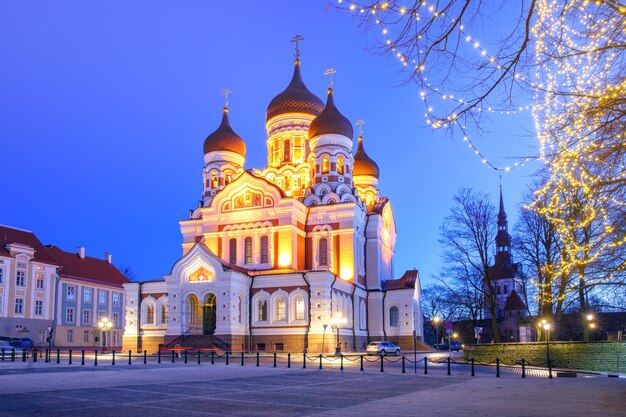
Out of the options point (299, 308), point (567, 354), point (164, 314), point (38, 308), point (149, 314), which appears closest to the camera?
point (567, 354)

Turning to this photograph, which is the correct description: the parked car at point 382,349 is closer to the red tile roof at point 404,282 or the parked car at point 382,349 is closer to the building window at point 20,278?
the red tile roof at point 404,282

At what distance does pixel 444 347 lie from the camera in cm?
7962

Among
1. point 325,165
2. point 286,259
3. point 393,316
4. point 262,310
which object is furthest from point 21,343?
point 393,316

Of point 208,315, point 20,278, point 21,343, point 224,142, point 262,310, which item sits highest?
point 224,142

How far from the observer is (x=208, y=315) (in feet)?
156

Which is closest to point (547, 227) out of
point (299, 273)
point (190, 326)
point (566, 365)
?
point (566, 365)

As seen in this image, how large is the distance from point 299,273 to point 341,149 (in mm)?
14726

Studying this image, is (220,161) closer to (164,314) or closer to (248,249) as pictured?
(248,249)

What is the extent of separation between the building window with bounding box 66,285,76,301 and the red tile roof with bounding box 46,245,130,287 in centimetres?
111

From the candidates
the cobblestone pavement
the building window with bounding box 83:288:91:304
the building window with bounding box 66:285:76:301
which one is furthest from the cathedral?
the cobblestone pavement

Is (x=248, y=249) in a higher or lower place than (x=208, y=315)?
higher

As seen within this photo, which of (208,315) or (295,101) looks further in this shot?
(295,101)

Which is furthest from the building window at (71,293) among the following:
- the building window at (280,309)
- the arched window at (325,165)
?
the arched window at (325,165)

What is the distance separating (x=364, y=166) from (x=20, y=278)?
1382 inches
